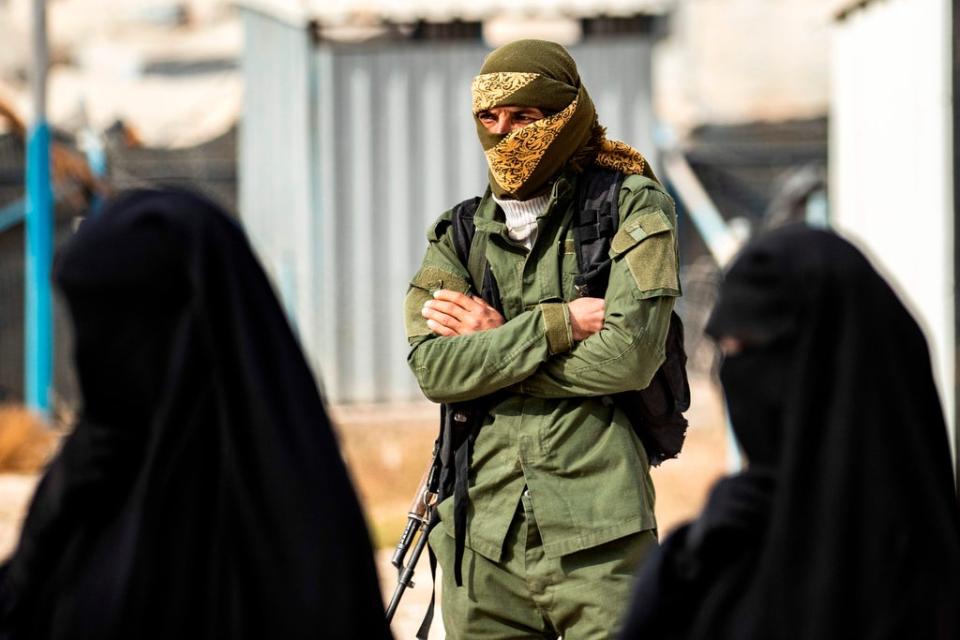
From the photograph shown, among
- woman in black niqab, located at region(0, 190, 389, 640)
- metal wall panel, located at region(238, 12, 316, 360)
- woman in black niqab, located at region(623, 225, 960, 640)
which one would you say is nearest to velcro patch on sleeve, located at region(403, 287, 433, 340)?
woman in black niqab, located at region(0, 190, 389, 640)

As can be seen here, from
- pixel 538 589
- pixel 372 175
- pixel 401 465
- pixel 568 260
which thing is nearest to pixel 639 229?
pixel 568 260

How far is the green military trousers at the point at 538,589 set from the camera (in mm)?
3293

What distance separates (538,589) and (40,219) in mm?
9003

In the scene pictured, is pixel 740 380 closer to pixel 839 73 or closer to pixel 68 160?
pixel 839 73

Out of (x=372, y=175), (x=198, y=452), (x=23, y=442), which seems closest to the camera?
(x=198, y=452)

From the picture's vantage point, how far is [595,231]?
11.1 feet

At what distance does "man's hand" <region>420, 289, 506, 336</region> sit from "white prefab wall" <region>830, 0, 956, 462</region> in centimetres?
424

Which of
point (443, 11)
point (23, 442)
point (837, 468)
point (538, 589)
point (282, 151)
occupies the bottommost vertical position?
point (23, 442)

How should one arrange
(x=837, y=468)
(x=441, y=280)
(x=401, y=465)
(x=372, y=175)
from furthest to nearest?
1. (x=372, y=175)
2. (x=401, y=465)
3. (x=441, y=280)
4. (x=837, y=468)

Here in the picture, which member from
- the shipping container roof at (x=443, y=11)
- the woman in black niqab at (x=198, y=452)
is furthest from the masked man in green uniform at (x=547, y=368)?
the shipping container roof at (x=443, y=11)

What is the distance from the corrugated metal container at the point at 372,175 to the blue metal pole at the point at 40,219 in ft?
5.21

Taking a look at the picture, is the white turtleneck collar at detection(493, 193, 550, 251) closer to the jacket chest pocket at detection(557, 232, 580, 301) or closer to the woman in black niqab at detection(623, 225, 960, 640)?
the jacket chest pocket at detection(557, 232, 580, 301)

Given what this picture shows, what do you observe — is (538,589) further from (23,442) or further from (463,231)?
(23,442)

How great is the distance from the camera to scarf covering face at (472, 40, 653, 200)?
3395mm
